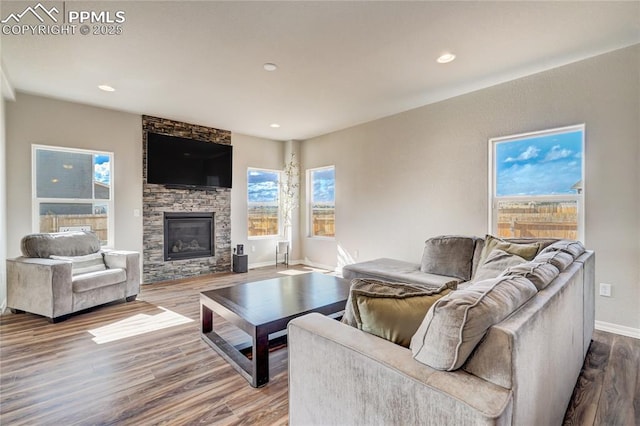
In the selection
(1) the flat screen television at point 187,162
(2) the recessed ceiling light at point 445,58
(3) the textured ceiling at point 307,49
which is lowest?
(1) the flat screen television at point 187,162

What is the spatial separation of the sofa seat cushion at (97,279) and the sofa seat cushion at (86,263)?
0.13 meters

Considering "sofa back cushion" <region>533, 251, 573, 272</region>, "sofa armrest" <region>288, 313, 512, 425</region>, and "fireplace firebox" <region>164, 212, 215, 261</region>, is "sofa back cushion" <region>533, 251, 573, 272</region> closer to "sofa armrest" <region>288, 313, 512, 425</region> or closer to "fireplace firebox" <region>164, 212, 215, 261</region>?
"sofa armrest" <region>288, 313, 512, 425</region>

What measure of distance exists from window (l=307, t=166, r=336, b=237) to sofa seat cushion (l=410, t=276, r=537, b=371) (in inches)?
187

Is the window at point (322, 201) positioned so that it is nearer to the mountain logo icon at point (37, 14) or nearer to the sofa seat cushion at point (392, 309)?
the mountain logo icon at point (37, 14)

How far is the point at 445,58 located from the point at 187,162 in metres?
4.16

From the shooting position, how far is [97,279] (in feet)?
11.2

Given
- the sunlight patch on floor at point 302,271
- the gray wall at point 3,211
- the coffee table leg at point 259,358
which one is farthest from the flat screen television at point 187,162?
the coffee table leg at point 259,358

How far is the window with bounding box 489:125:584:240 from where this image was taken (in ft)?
10.2

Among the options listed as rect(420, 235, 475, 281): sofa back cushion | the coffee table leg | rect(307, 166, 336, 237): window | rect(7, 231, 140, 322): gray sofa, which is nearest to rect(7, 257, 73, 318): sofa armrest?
rect(7, 231, 140, 322): gray sofa

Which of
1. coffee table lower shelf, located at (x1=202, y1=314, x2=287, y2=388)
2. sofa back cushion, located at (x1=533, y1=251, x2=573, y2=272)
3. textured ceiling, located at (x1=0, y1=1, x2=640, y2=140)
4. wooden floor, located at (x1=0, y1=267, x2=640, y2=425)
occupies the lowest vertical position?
wooden floor, located at (x1=0, y1=267, x2=640, y2=425)

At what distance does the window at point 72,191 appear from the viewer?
3.96m

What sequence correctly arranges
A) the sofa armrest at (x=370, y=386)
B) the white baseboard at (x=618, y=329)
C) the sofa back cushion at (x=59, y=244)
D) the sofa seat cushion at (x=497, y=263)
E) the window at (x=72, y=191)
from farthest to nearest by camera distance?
1. the window at (x=72, y=191)
2. the sofa back cushion at (x=59, y=244)
3. the white baseboard at (x=618, y=329)
4. the sofa seat cushion at (x=497, y=263)
5. the sofa armrest at (x=370, y=386)

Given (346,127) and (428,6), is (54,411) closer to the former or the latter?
(428,6)

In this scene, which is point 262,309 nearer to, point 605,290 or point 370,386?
point 370,386
